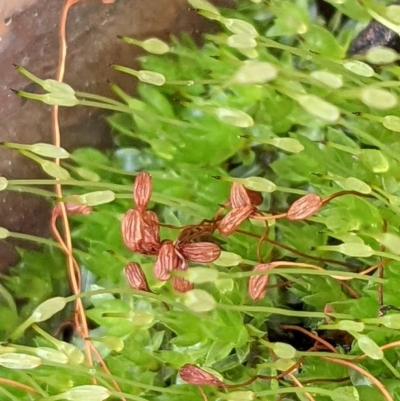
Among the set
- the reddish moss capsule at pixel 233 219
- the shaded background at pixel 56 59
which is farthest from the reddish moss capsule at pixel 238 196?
the shaded background at pixel 56 59

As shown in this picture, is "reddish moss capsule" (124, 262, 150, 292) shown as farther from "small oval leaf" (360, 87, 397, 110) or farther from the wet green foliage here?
"small oval leaf" (360, 87, 397, 110)

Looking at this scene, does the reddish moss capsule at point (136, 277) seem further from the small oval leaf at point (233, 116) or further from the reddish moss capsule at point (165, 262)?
the small oval leaf at point (233, 116)

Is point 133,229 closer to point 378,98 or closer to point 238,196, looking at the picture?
point 238,196

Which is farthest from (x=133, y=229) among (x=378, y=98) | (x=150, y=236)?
(x=378, y=98)

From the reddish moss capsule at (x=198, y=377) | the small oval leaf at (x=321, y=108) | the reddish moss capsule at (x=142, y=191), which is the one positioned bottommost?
the reddish moss capsule at (x=198, y=377)

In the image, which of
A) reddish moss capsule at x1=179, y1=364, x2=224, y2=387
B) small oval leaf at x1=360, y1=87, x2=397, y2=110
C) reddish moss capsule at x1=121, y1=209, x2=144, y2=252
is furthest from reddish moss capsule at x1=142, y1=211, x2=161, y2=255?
small oval leaf at x1=360, y1=87, x2=397, y2=110
